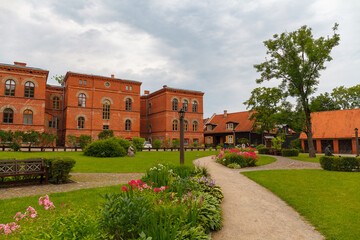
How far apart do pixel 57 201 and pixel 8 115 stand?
1334 inches

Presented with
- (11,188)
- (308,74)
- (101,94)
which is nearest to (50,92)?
(101,94)

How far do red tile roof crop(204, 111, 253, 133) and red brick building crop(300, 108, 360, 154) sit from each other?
440 inches

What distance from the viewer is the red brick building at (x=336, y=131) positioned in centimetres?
3000

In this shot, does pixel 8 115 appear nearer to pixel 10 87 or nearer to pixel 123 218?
pixel 10 87

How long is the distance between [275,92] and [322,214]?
22309 millimetres

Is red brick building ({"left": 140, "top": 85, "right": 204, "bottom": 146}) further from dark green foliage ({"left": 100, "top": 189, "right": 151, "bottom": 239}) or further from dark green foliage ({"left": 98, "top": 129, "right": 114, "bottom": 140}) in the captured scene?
dark green foliage ({"left": 100, "top": 189, "right": 151, "bottom": 239})

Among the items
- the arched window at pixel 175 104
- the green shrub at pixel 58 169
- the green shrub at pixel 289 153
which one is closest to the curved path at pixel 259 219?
the green shrub at pixel 58 169

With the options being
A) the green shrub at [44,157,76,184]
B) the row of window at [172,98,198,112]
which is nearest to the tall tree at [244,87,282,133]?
the row of window at [172,98,198,112]

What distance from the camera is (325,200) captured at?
24.2 feet

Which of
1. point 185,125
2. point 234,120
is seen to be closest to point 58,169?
point 185,125

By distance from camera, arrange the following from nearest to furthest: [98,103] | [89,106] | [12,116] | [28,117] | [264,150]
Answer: [264,150]
[12,116]
[28,117]
[89,106]
[98,103]

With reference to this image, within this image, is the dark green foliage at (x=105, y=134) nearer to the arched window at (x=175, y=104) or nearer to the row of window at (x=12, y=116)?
the row of window at (x=12, y=116)

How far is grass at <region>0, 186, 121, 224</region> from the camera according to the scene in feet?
18.5

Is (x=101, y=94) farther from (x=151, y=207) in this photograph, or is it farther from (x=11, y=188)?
(x=151, y=207)
